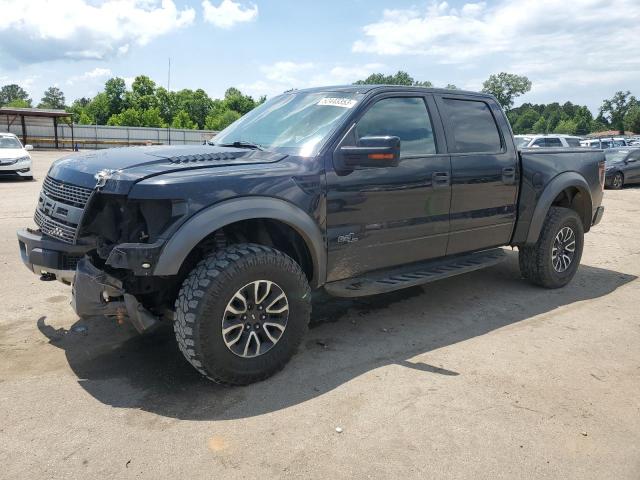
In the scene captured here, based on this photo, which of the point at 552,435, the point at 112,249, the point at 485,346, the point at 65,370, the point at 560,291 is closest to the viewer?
the point at 552,435

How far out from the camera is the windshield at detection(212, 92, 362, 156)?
394 centimetres

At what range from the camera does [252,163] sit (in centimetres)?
360

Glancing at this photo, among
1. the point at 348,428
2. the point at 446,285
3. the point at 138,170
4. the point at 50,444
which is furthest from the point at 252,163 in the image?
the point at 446,285

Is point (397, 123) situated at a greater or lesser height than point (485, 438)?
greater

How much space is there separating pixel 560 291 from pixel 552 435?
308 cm

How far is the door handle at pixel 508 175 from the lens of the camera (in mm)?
4973

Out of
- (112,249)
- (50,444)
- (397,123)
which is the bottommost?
(50,444)

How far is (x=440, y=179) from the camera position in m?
4.42

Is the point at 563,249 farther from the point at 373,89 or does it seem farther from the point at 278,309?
the point at 278,309

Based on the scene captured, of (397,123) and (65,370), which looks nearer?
(65,370)

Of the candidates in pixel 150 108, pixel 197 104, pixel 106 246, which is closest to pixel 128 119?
pixel 150 108

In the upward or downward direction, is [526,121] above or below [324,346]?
above

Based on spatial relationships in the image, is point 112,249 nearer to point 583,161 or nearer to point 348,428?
point 348,428

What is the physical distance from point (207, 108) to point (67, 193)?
303 feet
